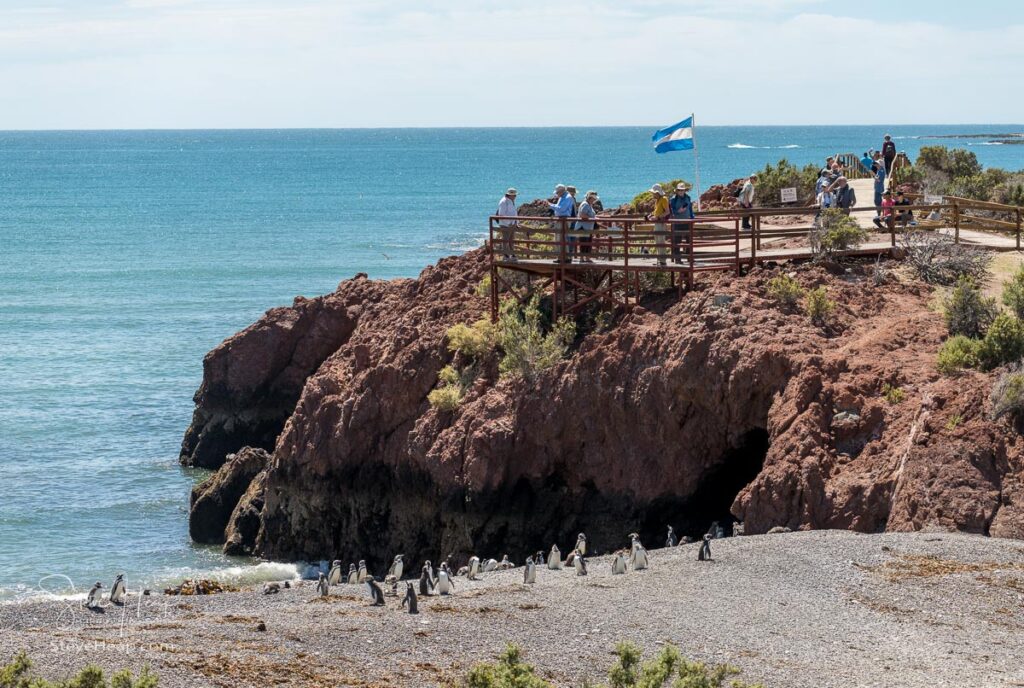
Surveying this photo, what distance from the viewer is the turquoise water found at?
33156 millimetres

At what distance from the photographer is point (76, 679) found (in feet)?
50.8

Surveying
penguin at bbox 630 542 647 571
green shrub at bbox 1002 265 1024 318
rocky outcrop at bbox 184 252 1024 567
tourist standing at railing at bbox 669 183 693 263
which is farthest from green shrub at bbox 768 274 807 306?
penguin at bbox 630 542 647 571

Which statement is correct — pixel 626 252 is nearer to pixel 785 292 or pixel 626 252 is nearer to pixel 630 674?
pixel 785 292

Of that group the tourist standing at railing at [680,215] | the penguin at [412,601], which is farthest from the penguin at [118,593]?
the tourist standing at railing at [680,215]

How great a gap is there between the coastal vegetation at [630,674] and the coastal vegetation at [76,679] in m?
3.46

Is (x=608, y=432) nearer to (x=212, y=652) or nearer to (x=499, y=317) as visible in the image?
(x=499, y=317)

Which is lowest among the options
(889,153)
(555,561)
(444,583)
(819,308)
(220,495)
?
(220,495)

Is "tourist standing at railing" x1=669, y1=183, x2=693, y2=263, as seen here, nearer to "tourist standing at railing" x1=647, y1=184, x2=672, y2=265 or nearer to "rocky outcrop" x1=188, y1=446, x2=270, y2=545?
"tourist standing at railing" x1=647, y1=184, x2=672, y2=265

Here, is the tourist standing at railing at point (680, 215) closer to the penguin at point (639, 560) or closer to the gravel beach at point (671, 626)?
the gravel beach at point (671, 626)

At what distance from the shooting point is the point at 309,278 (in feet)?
230

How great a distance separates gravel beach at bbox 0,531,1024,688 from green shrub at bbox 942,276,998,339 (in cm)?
536

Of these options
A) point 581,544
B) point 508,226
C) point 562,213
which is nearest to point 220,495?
point 508,226

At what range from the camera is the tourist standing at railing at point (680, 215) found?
28.0m

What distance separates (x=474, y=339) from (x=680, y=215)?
15.5 feet
